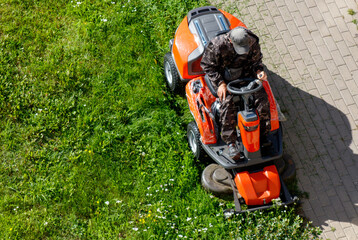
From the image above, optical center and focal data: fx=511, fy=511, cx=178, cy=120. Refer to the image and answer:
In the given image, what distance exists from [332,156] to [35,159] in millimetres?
4211

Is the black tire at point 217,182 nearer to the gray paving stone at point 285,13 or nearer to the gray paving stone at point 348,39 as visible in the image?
the gray paving stone at point 285,13

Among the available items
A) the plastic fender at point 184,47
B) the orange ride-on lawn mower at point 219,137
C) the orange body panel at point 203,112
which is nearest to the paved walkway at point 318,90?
the orange ride-on lawn mower at point 219,137

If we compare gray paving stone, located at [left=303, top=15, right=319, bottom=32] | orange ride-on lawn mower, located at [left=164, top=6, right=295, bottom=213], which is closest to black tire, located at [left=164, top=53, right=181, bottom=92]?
orange ride-on lawn mower, located at [left=164, top=6, right=295, bottom=213]

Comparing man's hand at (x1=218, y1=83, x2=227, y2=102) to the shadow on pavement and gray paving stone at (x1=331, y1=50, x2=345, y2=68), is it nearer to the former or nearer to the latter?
the shadow on pavement

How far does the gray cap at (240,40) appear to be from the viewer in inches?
235

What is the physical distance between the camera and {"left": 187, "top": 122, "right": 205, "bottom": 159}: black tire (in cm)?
682

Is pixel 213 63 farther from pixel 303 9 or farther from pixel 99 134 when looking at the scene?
pixel 303 9

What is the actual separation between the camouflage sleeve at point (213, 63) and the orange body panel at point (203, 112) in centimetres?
30

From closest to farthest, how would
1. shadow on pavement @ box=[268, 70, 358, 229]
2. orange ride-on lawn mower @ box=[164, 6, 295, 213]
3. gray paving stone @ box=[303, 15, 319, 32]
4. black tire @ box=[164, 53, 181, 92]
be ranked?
orange ride-on lawn mower @ box=[164, 6, 295, 213] < shadow on pavement @ box=[268, 70, 358, 229] < black tire @ box=[164, 53, 181, 92] < gray paving stone @ box=[303, 15, 319, 32]

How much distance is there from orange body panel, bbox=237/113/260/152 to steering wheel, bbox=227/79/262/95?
311 millimetres

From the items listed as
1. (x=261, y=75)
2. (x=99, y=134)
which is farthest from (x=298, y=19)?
(x=99, y=134)

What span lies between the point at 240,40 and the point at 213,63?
533 millimetres

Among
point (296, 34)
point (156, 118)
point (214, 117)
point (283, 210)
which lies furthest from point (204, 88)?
point (296, 34)

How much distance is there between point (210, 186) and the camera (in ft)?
22.1
